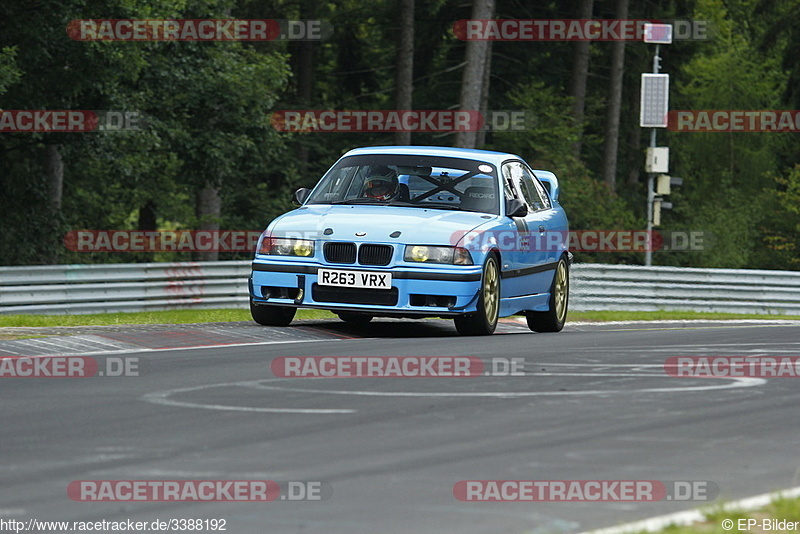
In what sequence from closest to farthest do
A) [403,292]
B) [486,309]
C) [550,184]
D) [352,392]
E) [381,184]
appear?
[352,392] → [403,292] → [486,309] → [381,184] → [550,184]

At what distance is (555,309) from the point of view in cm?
1587

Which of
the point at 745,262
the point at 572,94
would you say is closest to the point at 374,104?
the point at 572,94

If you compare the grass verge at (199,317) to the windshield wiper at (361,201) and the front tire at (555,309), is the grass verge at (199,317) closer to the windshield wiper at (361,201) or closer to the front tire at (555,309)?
the front tire at (555,309)

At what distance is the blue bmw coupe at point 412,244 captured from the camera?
1309cm

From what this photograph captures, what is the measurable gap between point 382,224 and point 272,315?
1.62 metres

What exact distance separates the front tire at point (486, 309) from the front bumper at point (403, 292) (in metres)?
0.15

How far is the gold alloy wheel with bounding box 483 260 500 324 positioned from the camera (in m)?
13.5

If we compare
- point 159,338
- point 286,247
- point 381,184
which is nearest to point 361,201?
point 381,184

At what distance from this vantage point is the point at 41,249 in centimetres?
3238

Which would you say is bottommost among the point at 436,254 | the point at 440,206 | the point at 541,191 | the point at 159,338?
the point at 159,338

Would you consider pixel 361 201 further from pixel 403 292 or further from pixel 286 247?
pixel 403 292

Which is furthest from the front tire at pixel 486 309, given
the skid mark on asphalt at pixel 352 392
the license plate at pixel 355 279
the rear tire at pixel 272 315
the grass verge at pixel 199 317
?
the grass verge at pixel 199 317

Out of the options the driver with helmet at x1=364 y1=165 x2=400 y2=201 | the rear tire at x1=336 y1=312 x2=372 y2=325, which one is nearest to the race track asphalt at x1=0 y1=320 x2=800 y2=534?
the driver with helmet at x1=364 y1=165 x2=400 y2=201

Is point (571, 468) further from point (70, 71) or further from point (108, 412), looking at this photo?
point (70, 71)
